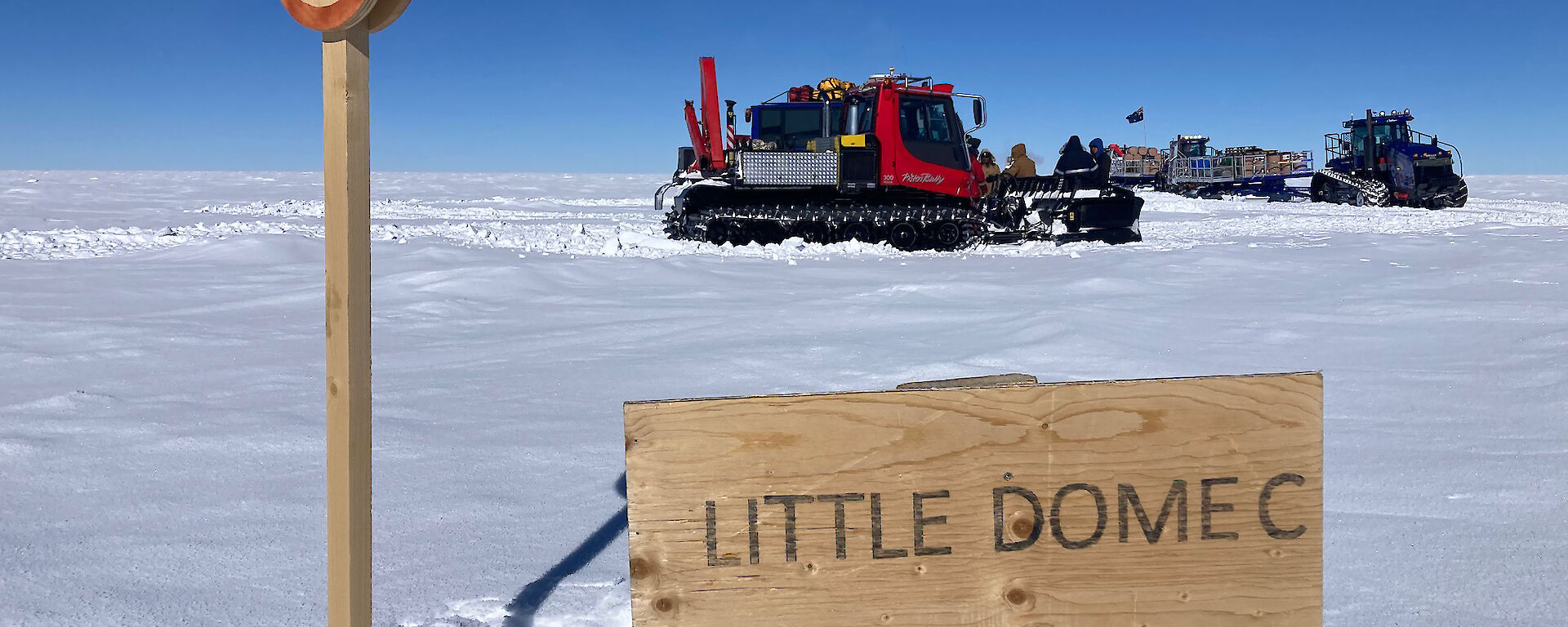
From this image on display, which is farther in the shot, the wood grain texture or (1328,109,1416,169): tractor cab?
(1328,109,1416,169): tractor cab

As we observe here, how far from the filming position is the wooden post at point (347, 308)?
1.73m

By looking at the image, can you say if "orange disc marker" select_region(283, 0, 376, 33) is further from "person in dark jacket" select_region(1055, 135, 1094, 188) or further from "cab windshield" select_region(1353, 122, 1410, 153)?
"cab windshield" select_region(1353, 122, 1410, 153)

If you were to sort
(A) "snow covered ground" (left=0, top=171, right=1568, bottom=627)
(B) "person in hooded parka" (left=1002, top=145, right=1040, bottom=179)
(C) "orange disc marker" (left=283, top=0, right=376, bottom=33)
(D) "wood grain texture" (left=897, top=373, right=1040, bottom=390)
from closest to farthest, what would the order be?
(C) "orange disc marker" (left=283, top=0, right=376, bottom=33) → (D) "wood grain texture" (left=897, top=373, right=1040, bottom=390) → (A) "snow covered ground" (left=0, top=171, right=1568, bottom=627) → (B) "person in hooded parka" (left=1002, top=145, right=1040, bottom=179)

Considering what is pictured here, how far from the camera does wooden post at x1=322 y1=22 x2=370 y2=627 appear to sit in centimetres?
173

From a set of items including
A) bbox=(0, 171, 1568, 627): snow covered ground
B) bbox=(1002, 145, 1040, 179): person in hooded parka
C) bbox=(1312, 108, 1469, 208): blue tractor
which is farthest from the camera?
bbox=(1312, 108, 1469, 208): blue tractor

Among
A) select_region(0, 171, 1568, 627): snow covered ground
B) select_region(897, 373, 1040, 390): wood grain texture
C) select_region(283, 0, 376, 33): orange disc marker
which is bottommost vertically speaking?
select_region(0, 171, 1568, 627): snow covered ground

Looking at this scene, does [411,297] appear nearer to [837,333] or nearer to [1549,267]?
[837,333]

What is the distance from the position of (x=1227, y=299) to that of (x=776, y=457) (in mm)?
7315

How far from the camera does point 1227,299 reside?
7992 millimetres

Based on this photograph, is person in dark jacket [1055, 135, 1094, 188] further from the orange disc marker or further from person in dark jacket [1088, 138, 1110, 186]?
the orange disc marker

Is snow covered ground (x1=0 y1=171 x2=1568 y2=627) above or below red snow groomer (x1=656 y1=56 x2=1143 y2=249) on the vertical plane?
below

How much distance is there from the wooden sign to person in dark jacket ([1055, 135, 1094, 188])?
41.2 ft

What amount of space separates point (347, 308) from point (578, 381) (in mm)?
3417

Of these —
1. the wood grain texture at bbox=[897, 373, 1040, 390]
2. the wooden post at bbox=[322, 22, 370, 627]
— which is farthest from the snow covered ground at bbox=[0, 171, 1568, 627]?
the wood grain texture at bbox=[897, 373, 1040, 390]
